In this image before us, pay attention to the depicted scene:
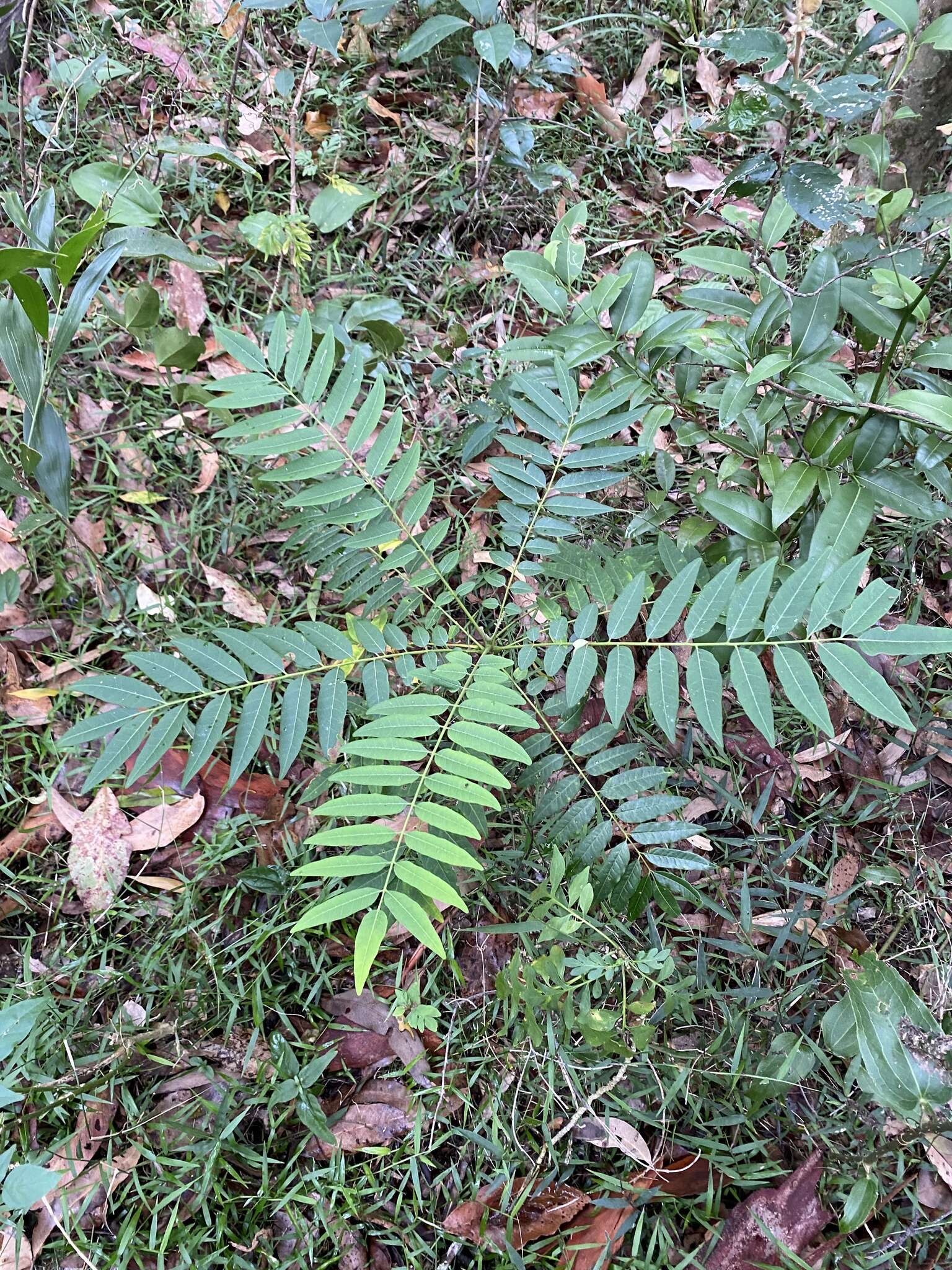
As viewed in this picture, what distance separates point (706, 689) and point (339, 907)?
0.71 m

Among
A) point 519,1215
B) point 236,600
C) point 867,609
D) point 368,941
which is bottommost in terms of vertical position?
point 519,1215

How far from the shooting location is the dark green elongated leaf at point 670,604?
150 cm

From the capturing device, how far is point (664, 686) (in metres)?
1.46

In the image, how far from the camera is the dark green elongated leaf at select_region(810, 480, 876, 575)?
5.12 ft

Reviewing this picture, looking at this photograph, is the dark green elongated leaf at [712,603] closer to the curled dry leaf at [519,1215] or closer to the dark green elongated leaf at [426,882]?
the dark green elongated leaf at [426,882]

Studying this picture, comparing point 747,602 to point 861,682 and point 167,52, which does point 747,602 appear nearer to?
point 861,682

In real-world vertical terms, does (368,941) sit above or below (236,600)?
above

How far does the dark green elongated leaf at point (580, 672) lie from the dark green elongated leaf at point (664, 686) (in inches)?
4.2

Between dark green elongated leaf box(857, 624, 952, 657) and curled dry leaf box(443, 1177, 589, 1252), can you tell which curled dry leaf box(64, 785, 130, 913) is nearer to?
curled dry leaf box(443, 1177, 589, 1252)

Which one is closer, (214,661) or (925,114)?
(214,661)

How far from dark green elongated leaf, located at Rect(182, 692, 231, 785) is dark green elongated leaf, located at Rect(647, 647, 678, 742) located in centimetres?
75

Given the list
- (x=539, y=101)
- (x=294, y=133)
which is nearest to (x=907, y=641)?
(x=294, y=133)

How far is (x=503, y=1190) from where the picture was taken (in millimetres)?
1624

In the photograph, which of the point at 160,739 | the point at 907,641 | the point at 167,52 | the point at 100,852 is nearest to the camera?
the point at 907,641
